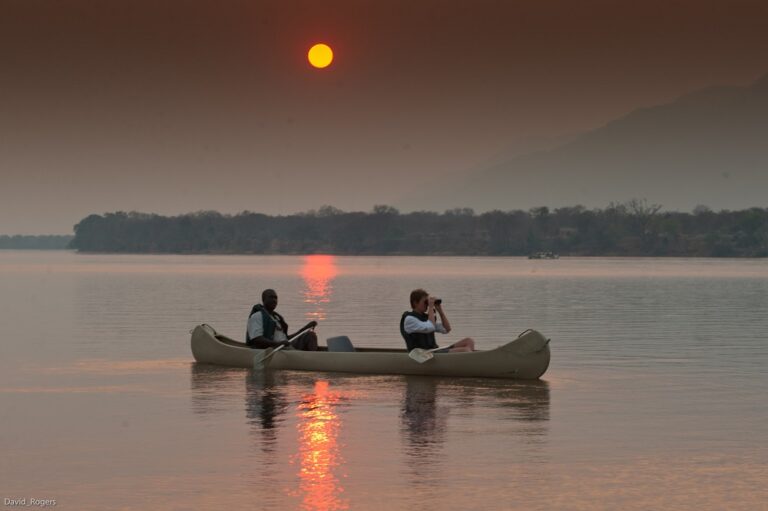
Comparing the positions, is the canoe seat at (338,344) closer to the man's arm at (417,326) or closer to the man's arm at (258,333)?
the man's arm at (258,333)

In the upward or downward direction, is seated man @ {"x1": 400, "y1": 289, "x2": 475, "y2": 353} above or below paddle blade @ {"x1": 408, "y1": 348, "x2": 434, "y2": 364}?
above

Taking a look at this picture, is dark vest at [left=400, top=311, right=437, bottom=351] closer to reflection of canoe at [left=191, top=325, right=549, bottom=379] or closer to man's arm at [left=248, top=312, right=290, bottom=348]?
reflection of canoe at [left=191, top=325, right=549, bottom=379]

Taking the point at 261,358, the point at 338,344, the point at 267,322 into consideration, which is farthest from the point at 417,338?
the point at 267,322

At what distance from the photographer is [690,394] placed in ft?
72.2

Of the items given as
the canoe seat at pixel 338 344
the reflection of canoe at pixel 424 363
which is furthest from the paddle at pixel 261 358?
the canoe seat at pixel 338 344

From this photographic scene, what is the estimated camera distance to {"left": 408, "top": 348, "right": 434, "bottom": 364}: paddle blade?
23.6m

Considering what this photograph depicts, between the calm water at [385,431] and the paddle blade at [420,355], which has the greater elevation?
the paddle blade at [420,355]

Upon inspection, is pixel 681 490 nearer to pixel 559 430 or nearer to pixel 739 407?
pixel 559 430

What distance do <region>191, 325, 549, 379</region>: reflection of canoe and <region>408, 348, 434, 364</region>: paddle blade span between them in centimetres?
13

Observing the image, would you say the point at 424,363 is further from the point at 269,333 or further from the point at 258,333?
the point at 258,333

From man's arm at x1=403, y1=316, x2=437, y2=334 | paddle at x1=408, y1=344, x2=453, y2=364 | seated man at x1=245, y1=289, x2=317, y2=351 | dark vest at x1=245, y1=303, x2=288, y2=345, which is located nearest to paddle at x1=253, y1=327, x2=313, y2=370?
seated man at x1=245, y1=289, x2=317, y2=351

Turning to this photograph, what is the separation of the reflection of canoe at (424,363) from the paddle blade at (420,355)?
0.13m

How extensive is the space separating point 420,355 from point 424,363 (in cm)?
17

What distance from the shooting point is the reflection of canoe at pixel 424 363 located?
23.4 meters
